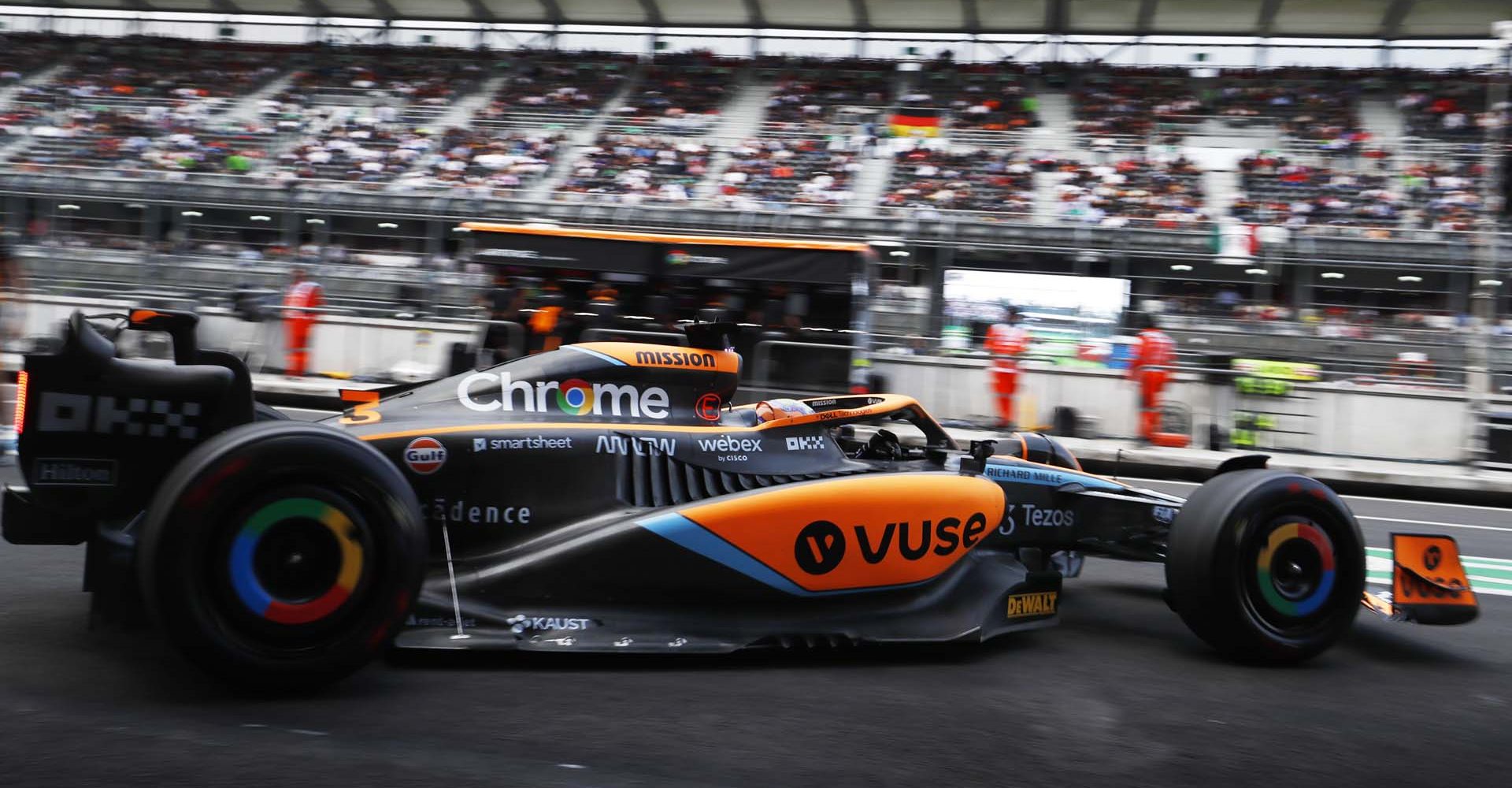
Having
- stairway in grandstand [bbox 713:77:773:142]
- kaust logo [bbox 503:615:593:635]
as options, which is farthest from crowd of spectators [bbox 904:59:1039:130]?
kaust logo [bbox 503:615:593:635]

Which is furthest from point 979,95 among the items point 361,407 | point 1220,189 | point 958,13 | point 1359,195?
point 361,407

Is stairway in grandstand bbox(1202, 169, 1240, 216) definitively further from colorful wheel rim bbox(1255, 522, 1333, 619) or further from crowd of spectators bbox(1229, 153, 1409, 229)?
colorful wheel rim bbox(1255, 522, 1333, 619)

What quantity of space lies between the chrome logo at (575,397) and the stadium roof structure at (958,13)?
26348 millimetres

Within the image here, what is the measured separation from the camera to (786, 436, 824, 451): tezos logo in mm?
5402

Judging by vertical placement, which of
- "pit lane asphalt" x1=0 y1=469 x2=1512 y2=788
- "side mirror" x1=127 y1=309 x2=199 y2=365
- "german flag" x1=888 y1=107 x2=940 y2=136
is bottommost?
"pit lane asphalt" x1=0 y1=469 x2=1512 y2=788

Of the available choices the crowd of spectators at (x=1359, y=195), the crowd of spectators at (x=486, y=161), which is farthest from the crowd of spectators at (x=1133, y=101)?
the crowd of spectators at (x=486, y=161)

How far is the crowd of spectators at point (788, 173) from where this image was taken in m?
23.6

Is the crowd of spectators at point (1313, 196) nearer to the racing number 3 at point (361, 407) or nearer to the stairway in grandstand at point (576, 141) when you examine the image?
the stairway in grandstand at point (576, 141)

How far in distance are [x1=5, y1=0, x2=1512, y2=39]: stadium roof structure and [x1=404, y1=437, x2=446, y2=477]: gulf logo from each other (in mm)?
27001

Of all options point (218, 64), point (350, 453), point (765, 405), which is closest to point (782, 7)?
point (218, 64)

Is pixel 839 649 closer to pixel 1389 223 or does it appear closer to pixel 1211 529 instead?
pixel 1211 529

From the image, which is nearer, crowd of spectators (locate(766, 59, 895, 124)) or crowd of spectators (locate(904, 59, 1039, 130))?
crowd of spectators (locate(904, 59, 1039, 130))

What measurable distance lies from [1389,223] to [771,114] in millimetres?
13296

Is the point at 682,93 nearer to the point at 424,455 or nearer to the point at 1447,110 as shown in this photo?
the point at 1447,110
